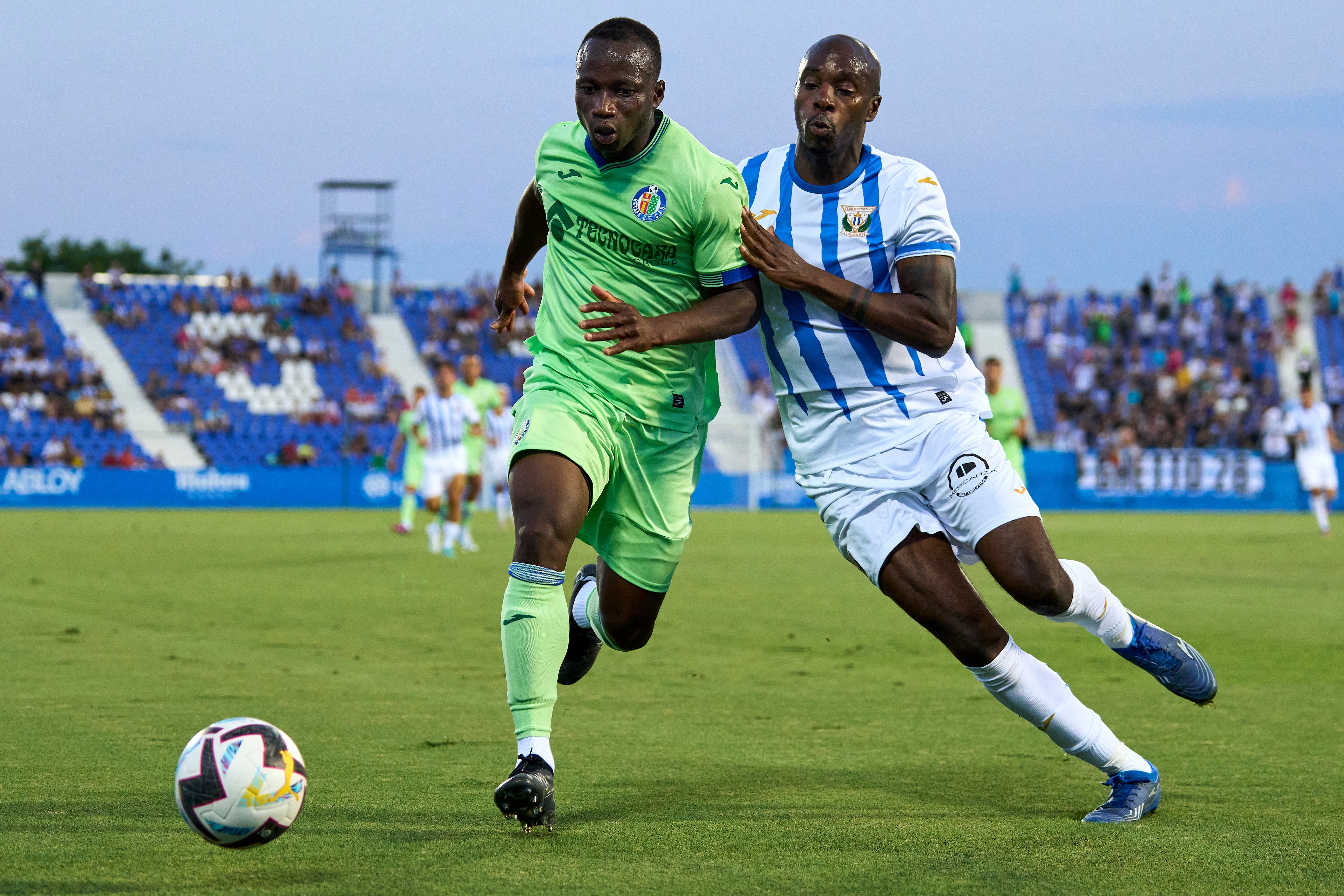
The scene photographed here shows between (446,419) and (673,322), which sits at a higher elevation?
Answer: (673,322)

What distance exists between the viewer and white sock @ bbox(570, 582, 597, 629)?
5.73 m

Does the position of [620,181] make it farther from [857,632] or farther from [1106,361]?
[1106,361]

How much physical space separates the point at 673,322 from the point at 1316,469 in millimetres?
22415

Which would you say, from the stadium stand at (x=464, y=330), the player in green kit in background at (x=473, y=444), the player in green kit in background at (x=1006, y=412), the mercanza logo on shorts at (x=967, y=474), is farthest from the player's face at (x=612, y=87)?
the stadium stand at (x=464, y=330)

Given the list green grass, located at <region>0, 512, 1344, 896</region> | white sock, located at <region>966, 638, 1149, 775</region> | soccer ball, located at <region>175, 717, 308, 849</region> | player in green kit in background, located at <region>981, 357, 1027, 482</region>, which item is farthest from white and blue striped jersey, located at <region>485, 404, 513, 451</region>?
soccer ball, located at <region>175, 717, 308, 849</region>

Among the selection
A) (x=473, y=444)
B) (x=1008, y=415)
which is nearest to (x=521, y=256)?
(x=1008, y=415)

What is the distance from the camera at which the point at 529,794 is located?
420cm

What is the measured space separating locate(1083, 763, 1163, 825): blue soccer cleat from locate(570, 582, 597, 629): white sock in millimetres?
1993

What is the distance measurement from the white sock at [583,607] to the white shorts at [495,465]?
1965 centimetres

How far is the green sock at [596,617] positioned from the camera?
18.0 ft

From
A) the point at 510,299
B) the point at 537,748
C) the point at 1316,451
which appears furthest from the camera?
the point at 1316,451

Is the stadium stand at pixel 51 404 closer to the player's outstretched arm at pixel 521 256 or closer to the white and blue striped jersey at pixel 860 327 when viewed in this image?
the player's outstretched arm at pixel 521 256

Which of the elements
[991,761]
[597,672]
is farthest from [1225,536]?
[991,761]

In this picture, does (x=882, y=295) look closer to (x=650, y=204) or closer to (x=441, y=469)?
(x=650, y=204)
